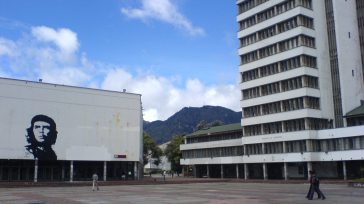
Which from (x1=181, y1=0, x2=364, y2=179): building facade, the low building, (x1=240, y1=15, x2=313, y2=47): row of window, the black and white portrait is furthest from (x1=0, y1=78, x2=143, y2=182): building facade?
(x1=240, y1=15, x2=313, y2=47): row of window

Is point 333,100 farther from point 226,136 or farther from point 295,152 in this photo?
point 226,136

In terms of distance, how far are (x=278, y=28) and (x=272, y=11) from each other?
395 cm

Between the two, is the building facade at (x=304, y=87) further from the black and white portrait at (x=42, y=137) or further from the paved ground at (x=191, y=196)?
the black and white portrait at (x=42, y=137)

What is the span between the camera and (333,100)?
76.9 m

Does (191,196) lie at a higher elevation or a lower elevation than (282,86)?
lower

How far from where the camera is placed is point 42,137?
2975 inches

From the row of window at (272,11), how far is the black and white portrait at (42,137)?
137ft

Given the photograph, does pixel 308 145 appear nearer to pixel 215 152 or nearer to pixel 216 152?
pixel 216 152

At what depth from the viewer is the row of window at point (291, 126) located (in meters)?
73.2

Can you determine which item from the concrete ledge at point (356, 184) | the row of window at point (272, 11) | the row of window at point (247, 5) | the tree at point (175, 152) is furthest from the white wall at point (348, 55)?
the tree at point (175, 152)

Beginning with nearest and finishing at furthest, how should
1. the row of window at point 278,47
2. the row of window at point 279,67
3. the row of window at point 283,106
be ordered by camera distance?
the row of window at point 283,106 < the row of window at point 279,67 < the row of window at point 278,47

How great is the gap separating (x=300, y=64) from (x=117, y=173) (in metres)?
42.6

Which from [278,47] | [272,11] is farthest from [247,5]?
[278,47]

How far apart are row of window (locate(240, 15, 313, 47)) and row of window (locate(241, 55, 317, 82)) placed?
18.6 feet
